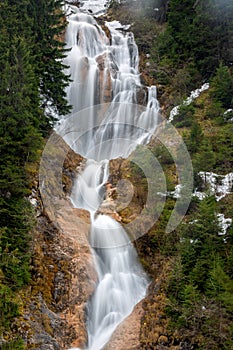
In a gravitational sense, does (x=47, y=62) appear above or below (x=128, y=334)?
above

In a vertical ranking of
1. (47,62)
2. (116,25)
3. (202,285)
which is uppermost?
(116,25)

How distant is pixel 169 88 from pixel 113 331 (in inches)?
805

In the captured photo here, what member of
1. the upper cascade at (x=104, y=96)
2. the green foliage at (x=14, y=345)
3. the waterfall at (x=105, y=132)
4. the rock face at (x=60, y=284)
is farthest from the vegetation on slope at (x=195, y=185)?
the green foliage at (x=14, y=345)

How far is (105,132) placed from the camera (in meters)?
28.4

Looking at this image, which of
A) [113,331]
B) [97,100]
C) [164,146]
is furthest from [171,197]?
[97,100]

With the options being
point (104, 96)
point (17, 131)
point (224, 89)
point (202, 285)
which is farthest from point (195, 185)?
point (104, 96)

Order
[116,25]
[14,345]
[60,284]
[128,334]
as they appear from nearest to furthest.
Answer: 1. [14,345]
2. [128,334]
3. [60,284]
4. [116,25]

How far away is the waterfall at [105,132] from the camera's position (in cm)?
1697

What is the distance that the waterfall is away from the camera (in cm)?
1697

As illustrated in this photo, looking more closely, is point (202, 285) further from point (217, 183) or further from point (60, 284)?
point (217, 183)

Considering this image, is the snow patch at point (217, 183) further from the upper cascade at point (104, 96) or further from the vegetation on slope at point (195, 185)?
the upper cascade at point (104, 96)

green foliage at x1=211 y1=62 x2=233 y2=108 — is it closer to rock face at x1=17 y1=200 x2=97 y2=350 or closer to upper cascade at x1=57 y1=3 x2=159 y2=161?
upper cascade at x1=57 y1=3 x2=159 y2=161

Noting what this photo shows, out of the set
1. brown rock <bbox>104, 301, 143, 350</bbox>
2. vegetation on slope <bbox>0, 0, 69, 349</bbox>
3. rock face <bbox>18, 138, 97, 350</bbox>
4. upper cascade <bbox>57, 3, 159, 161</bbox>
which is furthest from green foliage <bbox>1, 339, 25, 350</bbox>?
upper cascade <bbox>57, 3, 159, 161</bbox>

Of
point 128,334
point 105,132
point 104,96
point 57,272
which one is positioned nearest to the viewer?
point 128,334
